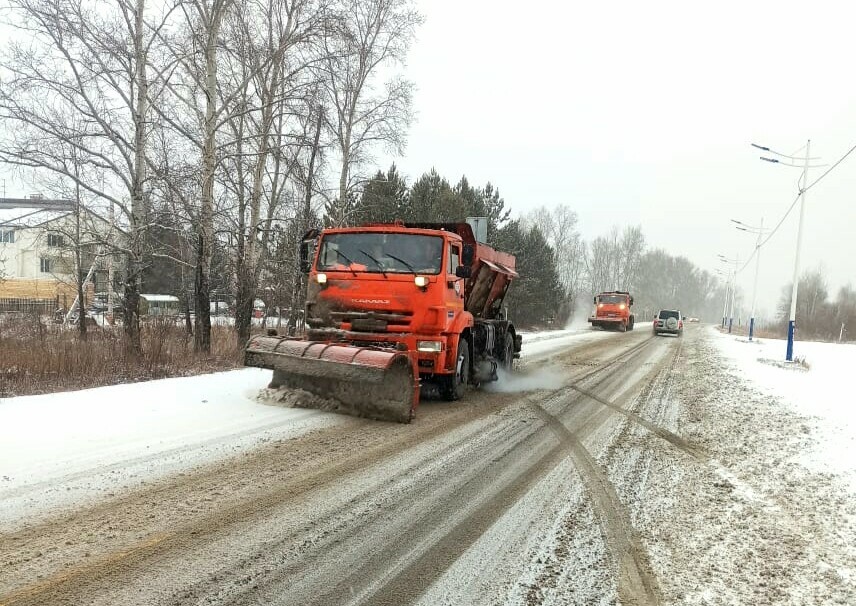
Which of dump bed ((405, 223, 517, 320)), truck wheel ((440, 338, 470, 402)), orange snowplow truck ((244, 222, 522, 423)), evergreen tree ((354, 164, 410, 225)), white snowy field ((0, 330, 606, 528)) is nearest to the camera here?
white snowy field ((0, 330, 606, 528))

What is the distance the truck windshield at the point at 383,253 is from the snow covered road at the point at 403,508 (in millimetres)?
2137

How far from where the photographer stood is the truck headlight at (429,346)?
7344 mm

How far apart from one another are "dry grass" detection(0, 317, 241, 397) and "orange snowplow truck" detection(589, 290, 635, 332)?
31.4 meters

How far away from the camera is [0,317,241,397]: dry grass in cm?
795

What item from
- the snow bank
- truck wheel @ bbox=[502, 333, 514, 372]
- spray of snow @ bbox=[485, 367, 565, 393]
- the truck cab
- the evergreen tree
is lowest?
the snow bank

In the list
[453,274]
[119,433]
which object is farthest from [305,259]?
[119,433]

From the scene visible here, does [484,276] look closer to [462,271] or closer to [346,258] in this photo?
[462,271]

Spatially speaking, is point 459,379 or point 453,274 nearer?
point 453,274

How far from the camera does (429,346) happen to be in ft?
24.2

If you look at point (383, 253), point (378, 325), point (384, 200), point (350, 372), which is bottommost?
point (350, 372)

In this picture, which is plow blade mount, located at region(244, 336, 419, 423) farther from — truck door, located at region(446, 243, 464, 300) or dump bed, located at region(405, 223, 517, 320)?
dump bed, located at region(405, 223, 517, 320)

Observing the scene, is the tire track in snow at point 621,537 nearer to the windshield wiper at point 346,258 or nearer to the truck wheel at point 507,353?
the windshield wiper at point 346,258

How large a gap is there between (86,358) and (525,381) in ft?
26.6

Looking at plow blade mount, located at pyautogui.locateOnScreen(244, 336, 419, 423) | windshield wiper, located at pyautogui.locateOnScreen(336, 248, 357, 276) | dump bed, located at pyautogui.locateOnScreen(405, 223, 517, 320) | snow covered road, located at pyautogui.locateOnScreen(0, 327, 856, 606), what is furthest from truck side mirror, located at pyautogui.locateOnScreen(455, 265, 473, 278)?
snow covered road, located at pyautogui.locateOnScreen(0, 327, 856, 606)
